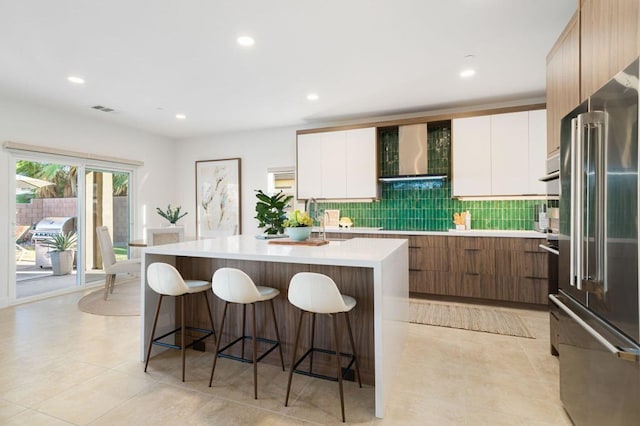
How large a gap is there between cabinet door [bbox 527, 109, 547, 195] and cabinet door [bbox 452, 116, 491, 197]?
470 millimetres

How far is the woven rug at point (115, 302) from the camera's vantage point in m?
4.05

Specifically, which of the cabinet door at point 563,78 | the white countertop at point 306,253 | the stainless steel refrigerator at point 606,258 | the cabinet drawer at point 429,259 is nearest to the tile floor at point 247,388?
the stainless steel refrigerator at point 606,258

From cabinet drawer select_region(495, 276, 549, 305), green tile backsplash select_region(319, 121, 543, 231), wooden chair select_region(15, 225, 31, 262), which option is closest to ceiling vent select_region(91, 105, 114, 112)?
wooden chair select_region(15, 225, 31, 262)

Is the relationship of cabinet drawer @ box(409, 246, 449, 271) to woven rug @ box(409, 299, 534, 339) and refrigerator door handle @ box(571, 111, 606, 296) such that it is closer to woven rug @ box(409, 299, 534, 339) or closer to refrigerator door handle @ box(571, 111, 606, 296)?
woven rug @ box(409, 299, 534, 339)

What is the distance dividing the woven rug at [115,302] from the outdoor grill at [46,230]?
854 millimetres

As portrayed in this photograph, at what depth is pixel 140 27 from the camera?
2.67m

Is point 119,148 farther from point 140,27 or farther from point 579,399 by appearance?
point 579,399

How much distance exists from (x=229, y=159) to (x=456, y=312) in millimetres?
4583

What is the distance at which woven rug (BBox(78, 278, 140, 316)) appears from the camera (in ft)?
13.3

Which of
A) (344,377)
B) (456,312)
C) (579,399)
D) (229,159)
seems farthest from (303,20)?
(229,159)

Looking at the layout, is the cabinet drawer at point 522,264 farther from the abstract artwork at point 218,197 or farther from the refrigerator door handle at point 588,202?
the abstract artwork at point 218,197

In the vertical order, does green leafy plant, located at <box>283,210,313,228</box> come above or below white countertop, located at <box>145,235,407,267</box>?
above

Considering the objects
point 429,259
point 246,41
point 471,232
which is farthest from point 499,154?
point 246,41

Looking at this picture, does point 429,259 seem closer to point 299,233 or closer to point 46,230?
point 299,233
